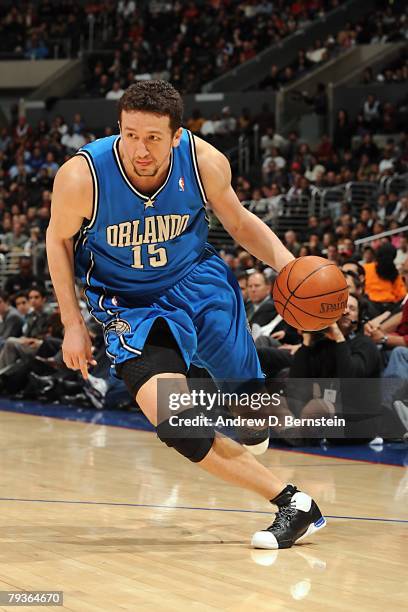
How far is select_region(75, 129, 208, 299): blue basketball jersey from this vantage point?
3.98 m

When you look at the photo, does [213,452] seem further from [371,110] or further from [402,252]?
[371,110]

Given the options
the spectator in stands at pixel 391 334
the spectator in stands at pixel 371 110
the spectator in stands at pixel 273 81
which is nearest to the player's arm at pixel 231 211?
the spectator in stands at pixel 391 334

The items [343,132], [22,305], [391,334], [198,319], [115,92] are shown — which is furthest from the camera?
[115,92]

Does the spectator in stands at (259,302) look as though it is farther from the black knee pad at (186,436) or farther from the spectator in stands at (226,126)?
the spectator in stands at (226,126)

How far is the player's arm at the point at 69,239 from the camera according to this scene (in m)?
3.92

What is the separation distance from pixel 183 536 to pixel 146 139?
65.2 inches

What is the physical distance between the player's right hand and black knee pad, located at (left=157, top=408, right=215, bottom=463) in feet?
1.32

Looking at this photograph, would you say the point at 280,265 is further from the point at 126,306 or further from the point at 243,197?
the point at 243,197

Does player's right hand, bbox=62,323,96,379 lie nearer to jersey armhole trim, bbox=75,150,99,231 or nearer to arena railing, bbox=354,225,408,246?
jersey armhole trim, bbox=75,150,99,231

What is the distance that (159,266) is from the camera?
4.07 meters

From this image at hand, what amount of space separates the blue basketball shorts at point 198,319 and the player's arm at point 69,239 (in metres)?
0.13

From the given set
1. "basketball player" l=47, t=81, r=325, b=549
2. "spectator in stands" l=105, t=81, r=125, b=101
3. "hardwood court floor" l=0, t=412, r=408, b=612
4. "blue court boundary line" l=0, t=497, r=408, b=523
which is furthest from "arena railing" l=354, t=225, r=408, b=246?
"spectator in stands" l=105, t=81, r=125, b=101

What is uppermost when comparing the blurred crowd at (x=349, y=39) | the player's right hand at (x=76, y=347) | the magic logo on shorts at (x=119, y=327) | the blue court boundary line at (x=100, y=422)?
the blurred crowd at (x=349, y=39)

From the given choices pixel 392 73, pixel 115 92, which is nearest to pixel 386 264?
pixel 392 73
